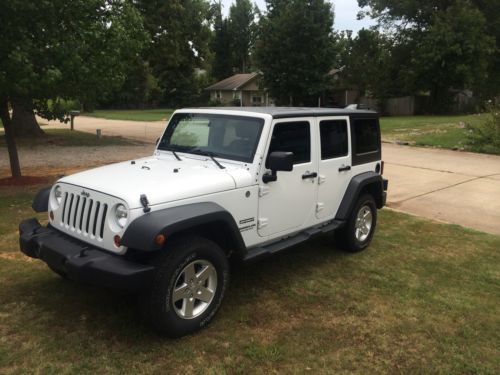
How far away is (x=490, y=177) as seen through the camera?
35.9 ft

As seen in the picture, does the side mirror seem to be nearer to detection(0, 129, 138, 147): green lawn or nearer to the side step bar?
the side step bar

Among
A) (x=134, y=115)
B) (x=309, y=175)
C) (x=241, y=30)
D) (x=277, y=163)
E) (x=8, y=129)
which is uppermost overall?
(x=241, y=30)

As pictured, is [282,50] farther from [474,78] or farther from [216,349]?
[216,349]

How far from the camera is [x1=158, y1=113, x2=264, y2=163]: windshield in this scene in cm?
425

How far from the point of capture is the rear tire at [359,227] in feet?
17.8

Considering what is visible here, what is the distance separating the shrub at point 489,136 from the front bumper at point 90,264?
1447cm

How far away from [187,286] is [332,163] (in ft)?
7.35

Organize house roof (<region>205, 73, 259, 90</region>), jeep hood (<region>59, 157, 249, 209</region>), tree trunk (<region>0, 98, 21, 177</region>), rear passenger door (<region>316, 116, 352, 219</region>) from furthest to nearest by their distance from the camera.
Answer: house roof (<region>205, 73, 259, 90</region>), tree trunk (<region>0, 98, 21, 177</region>), rear passenger door (<region>316, 116, 352, 219</region>), jeep hood (<region>59, 157, 249, 209</region>)

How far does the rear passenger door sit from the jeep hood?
1193mm

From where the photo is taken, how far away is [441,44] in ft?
113

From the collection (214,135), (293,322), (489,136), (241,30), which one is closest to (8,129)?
(214,135)

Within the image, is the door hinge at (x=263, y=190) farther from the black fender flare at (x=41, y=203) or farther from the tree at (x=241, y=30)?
the tree at (x=241, y=30)

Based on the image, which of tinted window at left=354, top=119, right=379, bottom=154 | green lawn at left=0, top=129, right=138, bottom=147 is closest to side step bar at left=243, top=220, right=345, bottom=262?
tinted window at left=354, top=119, right=379, bottom=154

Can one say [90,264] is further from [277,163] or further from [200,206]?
[277,163]
